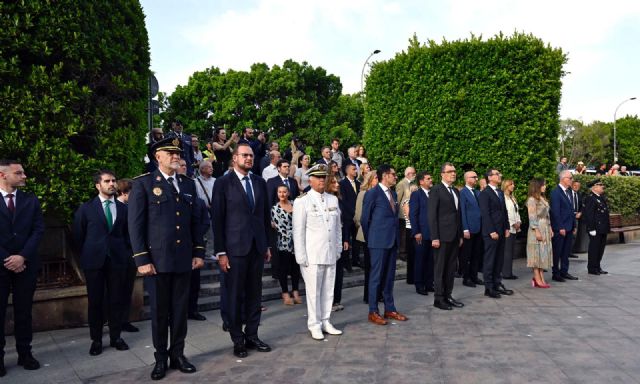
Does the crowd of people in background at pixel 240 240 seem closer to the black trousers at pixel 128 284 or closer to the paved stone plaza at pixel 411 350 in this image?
the black trousers at pixel 128 284

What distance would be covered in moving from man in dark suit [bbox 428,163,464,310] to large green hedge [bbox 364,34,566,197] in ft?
17.4

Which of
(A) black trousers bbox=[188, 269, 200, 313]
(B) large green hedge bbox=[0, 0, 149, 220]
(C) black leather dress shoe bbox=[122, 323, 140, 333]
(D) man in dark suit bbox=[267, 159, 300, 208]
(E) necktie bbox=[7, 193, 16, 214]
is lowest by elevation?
(C) black leather dress shoe bbox=[122, 323, 140, 333]

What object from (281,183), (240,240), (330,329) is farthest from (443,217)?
(240,240)

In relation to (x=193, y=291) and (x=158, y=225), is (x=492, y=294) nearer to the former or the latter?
(x=193, y=291)

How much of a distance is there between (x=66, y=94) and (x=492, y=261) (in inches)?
275

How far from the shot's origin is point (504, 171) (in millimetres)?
12836

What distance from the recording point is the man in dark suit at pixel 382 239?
23.1 feet

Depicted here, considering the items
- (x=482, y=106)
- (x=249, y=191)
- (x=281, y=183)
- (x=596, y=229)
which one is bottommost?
(x=596, y=229)

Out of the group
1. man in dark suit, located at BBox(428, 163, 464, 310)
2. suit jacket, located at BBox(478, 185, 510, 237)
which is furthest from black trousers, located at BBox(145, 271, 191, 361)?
suit jacket, located at BBox(478, 185, 510, 237)

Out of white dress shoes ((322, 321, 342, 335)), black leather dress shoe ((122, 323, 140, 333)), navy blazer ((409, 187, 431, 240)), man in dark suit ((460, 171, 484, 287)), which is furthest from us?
man in dark suit ((460, 171, 484, 287))

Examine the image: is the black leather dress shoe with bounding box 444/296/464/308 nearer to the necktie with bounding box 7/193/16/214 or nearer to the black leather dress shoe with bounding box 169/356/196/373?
the black leather dress shoe with bounding box 169/356/196/373

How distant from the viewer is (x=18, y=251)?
17.5 ft

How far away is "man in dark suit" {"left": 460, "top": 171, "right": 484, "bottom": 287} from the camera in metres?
9.21

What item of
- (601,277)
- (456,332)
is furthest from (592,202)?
(456,332)
